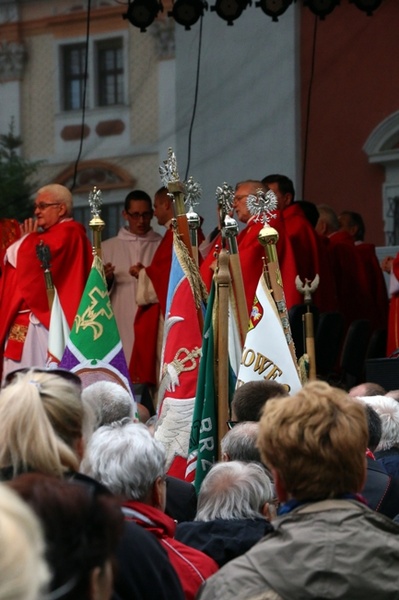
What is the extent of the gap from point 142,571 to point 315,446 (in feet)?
1.65

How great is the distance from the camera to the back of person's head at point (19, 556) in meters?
1.93

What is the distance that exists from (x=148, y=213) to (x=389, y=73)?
4819 mm

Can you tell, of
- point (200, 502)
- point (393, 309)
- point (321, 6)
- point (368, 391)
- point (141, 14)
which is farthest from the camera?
point (141, 14)

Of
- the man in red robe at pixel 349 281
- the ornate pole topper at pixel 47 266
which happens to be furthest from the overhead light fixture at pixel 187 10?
the ornate pole topper at pixel 47 266

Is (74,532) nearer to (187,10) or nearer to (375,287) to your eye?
(375,287)

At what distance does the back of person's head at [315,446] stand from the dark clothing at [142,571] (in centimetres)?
37

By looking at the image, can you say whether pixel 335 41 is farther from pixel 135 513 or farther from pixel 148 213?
pixel 135 513

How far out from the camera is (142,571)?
3.08 m

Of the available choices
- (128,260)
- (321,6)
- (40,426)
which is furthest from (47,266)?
(40,426)

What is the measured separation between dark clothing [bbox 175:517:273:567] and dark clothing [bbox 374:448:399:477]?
101 centimetres

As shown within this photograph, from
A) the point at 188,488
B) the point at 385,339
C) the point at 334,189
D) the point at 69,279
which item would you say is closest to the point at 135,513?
the point at 188,488

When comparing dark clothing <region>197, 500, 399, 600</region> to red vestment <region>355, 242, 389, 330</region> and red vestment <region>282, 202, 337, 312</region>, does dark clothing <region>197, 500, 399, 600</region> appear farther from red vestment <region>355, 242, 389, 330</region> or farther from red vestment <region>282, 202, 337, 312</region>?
red vestment <region>355, 242, 389, 330</region>

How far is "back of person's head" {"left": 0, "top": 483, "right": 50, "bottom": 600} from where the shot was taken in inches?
75.9

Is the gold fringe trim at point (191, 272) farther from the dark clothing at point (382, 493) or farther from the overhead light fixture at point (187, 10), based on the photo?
the overhead light fixture at point (187, 10)
